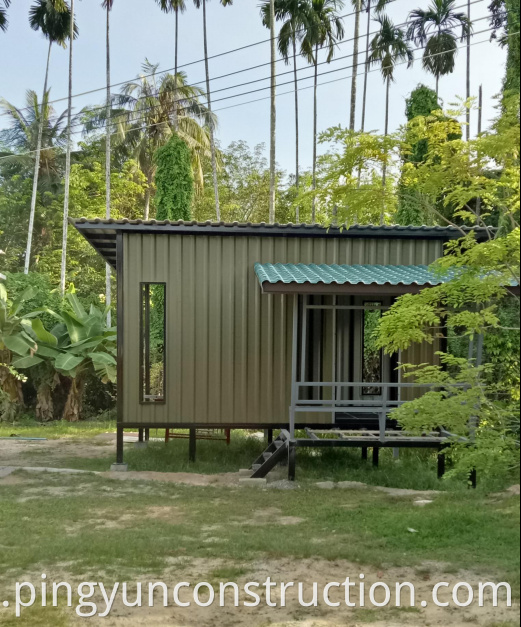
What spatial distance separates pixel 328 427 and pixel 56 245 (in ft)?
86.4

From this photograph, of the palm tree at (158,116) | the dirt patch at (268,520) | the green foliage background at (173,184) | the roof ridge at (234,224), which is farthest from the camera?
the palm tree at (158,116)

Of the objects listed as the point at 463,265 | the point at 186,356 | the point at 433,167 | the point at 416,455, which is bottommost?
the point at 416,455

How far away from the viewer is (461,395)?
17.6 feet

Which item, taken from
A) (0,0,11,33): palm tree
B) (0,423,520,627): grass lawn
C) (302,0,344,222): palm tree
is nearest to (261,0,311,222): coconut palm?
(302,0,344,222): palm tree

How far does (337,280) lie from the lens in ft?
32.6

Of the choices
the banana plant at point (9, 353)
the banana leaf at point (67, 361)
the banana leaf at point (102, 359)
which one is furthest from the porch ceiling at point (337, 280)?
the banana plant at point (9, 353)

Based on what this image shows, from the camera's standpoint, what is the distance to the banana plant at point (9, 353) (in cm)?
1688

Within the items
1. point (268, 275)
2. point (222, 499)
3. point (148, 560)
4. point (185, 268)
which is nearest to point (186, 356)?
point (185, 268)

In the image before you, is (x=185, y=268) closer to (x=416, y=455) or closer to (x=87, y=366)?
(x=416, y=455)

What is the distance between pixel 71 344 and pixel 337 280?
32.1ft

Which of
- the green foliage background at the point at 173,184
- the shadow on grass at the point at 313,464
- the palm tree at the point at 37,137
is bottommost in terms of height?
the shadow on grass at the point at 313,464

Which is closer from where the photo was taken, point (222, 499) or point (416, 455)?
point (222, 499)

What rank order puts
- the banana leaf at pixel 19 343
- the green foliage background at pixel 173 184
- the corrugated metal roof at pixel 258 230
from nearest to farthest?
1. the corrugated metal roof at pixel 258 230
2. the banana leaf at pixel 19 343
3. the green foliage background at pixel 173 184

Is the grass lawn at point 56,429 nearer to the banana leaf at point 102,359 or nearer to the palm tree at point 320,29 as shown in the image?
the banana leaf at point 102,359
